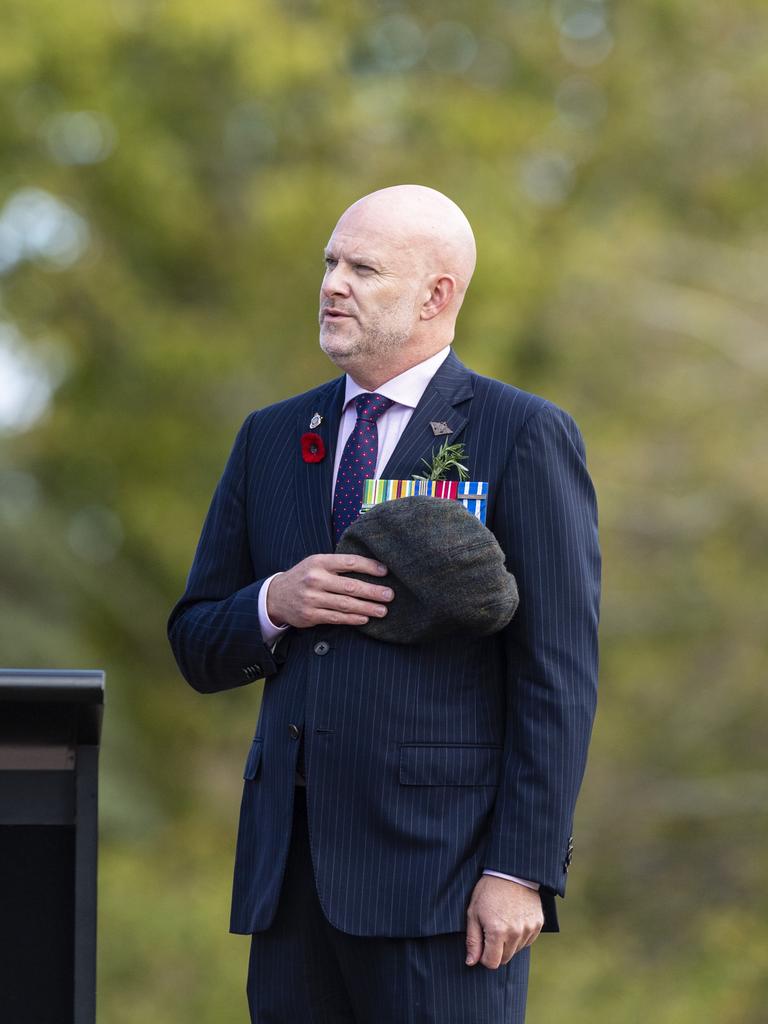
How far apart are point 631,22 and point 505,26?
107cm

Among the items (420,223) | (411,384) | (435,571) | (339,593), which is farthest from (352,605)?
(420,223)

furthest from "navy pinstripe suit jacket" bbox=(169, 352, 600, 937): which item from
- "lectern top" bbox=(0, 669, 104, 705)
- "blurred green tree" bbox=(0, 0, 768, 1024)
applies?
"blurred green tree" bbox=(0, 0, 768, 1024)

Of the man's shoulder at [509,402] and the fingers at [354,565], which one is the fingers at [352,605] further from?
the man's shoulder at [509,402]

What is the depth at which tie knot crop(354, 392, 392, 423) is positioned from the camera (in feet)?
8.63

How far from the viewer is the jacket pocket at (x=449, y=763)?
7.96 ft

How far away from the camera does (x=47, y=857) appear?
2223 mm

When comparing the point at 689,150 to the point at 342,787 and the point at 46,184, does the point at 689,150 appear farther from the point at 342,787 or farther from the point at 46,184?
the point at 342,787

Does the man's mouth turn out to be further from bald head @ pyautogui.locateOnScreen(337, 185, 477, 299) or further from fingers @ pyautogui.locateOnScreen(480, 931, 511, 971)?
fingers @ pyautogui.locateOnScreen(480, 931, 511, 971)

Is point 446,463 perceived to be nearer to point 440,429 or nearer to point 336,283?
point 440,429

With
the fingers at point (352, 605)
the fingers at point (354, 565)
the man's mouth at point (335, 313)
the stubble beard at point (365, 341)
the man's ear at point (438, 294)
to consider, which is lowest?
the fingers at point (352, 605)

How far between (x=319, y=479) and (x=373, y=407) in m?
0.14

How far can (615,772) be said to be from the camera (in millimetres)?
12531

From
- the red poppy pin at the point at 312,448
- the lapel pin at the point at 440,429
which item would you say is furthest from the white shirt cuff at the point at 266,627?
the lapel pin at the point at 440,429

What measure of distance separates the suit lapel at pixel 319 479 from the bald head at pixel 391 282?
0.10m
